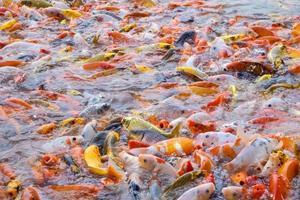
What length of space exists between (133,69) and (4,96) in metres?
2.46

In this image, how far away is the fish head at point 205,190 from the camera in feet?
16.0

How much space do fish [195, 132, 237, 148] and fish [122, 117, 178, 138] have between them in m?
0.41

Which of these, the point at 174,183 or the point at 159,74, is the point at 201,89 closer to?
the point at 159,74

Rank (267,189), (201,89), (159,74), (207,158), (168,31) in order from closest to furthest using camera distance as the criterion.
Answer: (267,189) → (207,158) → (201,89) → (159,74) → (168,31)

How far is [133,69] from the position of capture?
911 cm

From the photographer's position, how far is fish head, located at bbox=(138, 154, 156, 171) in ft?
18.0

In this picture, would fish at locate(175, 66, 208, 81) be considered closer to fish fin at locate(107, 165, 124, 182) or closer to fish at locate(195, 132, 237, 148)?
fish at locate(195, 132, 237, 148)

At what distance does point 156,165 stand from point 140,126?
3.58ft

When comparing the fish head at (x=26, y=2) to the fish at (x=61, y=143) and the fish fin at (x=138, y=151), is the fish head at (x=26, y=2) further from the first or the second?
the fish fin at (x=138, y=151)

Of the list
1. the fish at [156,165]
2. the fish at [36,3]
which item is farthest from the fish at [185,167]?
the fish at [36,3]

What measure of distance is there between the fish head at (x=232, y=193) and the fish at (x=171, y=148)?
40.0 inches

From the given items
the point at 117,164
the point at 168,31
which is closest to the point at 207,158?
the point at 117,164

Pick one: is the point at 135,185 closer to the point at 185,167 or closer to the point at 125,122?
the point at 185,167

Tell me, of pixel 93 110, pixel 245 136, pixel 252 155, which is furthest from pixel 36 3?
pixel 252 155
